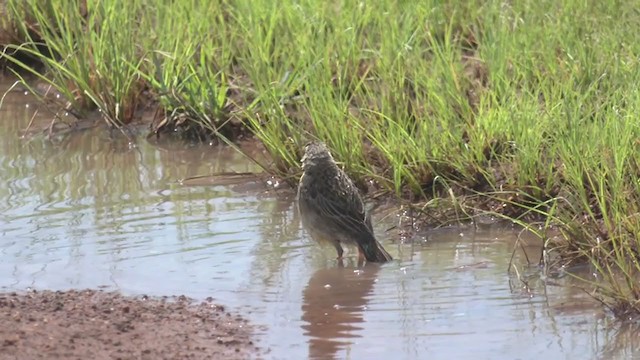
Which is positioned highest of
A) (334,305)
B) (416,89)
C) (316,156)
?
(416,89)

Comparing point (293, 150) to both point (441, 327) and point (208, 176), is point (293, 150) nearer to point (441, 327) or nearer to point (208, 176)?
point (208, 176)

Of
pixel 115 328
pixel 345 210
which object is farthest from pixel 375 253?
pixel 115 328

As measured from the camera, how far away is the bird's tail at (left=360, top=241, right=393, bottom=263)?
22.5 feet

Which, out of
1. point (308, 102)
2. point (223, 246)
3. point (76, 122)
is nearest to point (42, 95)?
point (76, 122)

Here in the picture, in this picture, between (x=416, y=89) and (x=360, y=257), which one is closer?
(x=360, y=257)

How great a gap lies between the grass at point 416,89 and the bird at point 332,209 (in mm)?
461

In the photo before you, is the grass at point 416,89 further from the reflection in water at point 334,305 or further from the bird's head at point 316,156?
the reflection in water at point 334,305

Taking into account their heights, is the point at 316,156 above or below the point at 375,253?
above

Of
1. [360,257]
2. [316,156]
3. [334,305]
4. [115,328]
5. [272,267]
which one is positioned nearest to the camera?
[115,328]

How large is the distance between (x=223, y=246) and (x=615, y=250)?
6.87 ft

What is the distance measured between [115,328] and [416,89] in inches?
113

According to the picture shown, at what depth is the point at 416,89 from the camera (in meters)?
7.98

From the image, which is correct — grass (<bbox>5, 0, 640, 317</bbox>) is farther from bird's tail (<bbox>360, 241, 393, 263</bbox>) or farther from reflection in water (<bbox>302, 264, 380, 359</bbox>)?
reflection in water (<bbox>302, 264, 380, 359</bbox>)

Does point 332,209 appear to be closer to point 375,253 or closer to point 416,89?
point 375,253
